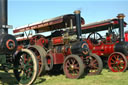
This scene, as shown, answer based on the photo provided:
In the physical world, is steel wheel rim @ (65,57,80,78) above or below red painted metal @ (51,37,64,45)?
below

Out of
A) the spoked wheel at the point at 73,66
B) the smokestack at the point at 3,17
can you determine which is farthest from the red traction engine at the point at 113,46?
the smokestack at the point at 3,17

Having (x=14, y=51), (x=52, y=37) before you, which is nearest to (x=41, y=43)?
(x=52, y=37)

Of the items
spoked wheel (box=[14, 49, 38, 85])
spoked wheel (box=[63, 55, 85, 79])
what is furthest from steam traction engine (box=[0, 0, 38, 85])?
spoked wheel (box=[63, 55, 85, 79])

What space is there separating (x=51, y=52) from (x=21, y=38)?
3.01m

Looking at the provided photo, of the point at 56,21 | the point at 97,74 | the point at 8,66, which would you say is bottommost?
the point at 97,74

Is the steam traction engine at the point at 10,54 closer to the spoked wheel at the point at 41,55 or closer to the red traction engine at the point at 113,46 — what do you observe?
the spoked wheel at the point at 41,55

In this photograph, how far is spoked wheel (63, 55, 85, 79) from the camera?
5332 millimetres

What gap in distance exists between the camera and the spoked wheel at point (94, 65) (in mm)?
6152

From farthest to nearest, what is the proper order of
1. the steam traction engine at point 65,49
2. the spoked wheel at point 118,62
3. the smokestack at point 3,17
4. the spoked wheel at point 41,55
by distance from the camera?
the spoked wheel at point 118,62, the spoked wheel at point 41,55, the steam traction engine at point 65,49, the smokestack at point 3,17

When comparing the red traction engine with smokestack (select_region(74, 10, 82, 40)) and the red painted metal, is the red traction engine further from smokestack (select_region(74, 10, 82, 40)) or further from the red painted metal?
the red painted metal

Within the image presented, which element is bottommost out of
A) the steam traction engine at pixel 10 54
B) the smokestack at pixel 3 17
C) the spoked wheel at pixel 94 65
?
the spoked wheel at pixel 94 65

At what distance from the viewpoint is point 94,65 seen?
21.0 feet

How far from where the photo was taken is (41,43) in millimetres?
6926

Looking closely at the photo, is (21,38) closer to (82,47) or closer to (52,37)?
(52,37)
